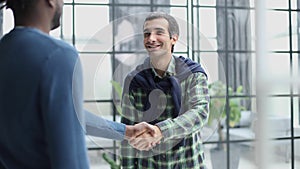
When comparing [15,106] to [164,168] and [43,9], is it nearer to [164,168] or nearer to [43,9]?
[43,9]

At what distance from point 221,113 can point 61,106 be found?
0.41 metres

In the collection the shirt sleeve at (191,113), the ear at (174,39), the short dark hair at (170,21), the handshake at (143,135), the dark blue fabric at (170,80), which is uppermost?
the short dark hair at (170,21)

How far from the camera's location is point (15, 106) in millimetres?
591

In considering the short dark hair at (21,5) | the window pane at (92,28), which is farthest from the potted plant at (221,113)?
the short dark hair at (21,5)

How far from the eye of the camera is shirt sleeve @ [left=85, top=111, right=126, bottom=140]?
73 cm

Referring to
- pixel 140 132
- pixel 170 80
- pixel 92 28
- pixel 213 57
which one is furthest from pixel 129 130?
pixel 92 28

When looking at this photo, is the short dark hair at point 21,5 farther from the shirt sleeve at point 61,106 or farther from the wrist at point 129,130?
the wrist at point 129,130

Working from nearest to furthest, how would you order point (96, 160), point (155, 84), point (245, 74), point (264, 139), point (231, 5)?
point (264, 139)
point (155, 84)
point (96, 160)
point (245, 74)
point (231, 5)

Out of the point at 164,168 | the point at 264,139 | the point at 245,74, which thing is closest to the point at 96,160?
the point at 164,168

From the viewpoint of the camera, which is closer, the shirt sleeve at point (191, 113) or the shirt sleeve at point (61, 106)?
the shirt sleeve at point (61, 106)

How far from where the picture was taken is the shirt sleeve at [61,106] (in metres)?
0.56

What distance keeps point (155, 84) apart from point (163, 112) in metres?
0.06

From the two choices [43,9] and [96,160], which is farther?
[96,160]

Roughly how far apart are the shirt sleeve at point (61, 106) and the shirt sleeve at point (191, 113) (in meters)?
0.22
